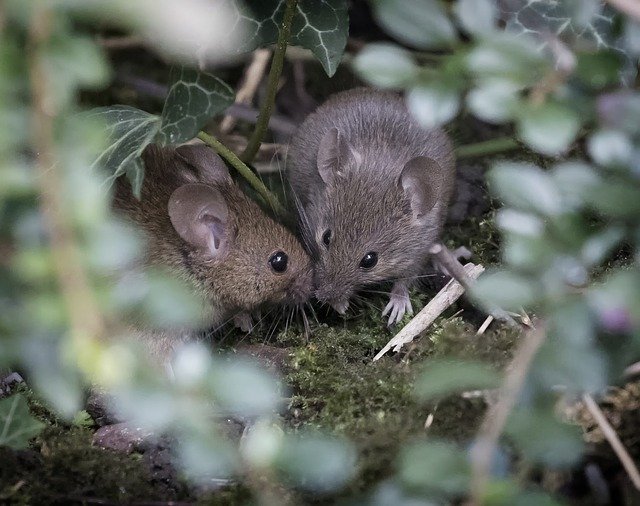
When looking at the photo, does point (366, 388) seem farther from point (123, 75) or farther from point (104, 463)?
point (123, 75)

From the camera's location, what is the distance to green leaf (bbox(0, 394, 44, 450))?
2.64 m

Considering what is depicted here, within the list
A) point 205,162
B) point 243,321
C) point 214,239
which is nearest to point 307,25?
point 205,162

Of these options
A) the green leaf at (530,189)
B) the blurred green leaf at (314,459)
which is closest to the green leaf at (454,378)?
the blurred green leaf at (314,459)

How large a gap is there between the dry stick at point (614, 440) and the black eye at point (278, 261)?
1.97m

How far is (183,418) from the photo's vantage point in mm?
1654

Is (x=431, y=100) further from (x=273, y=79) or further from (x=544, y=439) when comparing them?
(x=273, y=79)

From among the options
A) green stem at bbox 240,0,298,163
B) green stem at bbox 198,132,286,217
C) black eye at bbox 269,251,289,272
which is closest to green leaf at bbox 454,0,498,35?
green stem at bbox 240,0,298,163

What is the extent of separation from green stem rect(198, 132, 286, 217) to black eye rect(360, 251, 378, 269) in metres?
0.58

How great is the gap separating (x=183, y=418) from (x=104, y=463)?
4.81ft

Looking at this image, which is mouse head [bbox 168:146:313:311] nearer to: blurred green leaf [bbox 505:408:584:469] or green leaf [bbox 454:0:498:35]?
green leaf [bbox 454:0:498:35]

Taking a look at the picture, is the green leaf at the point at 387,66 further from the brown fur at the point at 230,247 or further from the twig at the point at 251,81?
the twig at the point at 251,81

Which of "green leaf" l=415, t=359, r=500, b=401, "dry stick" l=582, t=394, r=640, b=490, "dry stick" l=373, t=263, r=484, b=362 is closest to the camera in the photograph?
"green leaf" l=415, t=359, r=500, b=401

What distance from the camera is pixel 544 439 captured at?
1.77 m

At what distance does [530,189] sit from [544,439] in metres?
0.57
